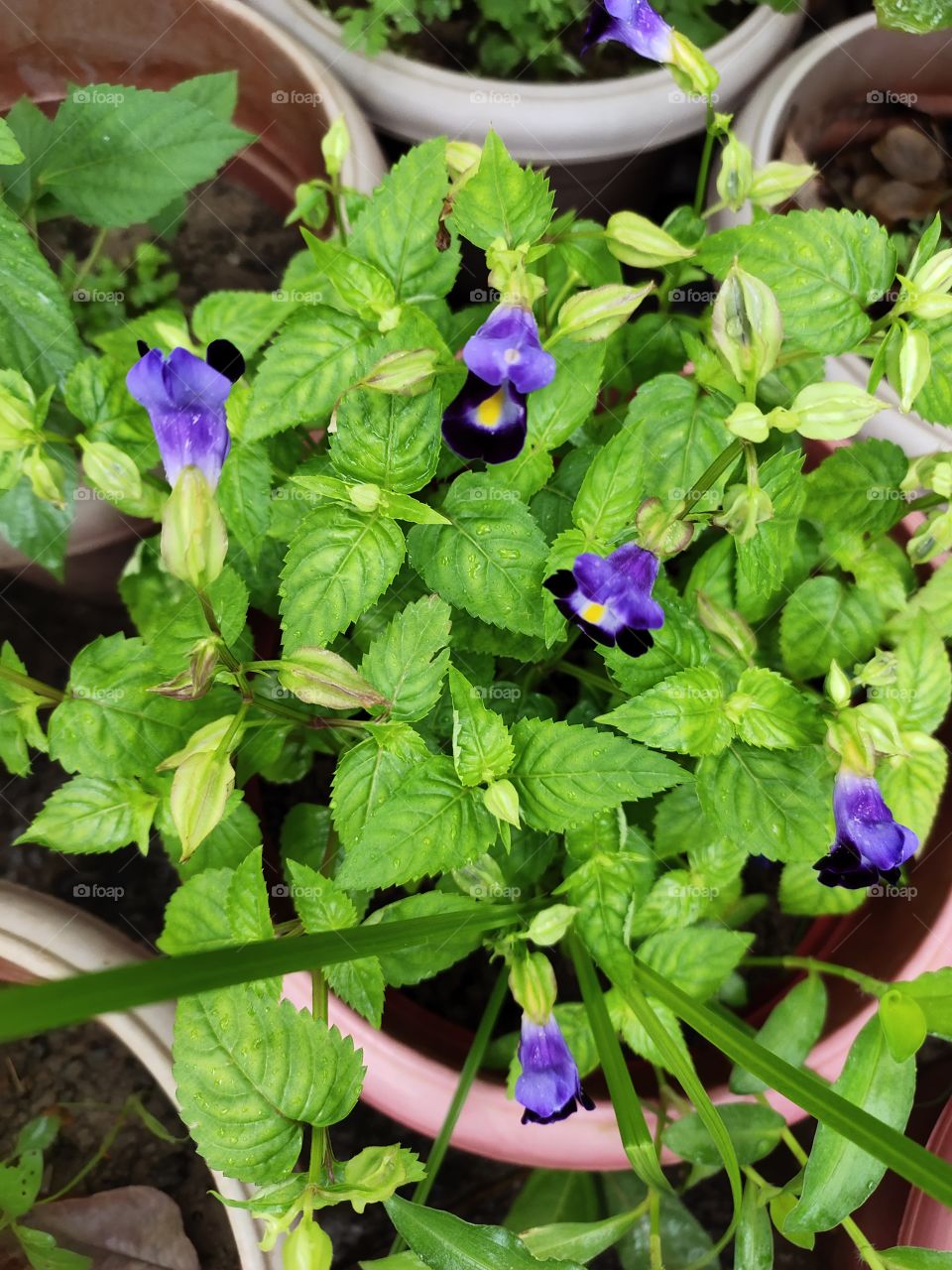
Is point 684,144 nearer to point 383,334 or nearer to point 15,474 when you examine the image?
point 383,334

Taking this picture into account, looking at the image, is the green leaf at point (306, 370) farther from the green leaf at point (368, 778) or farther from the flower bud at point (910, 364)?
A: the flower bud at point (910, 364)

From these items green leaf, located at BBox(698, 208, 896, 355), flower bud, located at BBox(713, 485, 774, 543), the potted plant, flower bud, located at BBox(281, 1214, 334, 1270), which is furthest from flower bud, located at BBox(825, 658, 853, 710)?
flower bud, located at BBox(281, 1214, 334, 1270)

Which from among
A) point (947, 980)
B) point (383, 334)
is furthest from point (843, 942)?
point (383, 334)

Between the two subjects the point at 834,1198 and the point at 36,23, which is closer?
the point at 834,1198

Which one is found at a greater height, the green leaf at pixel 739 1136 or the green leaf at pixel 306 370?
the green leaf at pixel 306 370

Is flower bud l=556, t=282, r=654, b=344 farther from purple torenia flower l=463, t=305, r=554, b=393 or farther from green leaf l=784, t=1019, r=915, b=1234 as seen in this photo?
green leaf l=784, t=1019, r=915, b=1234

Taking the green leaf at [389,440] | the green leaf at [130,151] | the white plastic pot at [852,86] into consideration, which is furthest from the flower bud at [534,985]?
the green leaf at [130,151]
